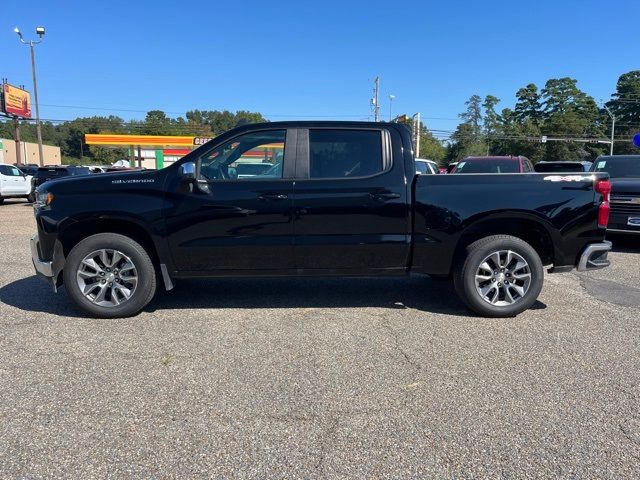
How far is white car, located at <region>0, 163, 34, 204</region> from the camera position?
1830 centimetres

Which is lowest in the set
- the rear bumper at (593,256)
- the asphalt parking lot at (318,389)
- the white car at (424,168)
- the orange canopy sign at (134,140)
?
the asphalt parking lot at (318,389)

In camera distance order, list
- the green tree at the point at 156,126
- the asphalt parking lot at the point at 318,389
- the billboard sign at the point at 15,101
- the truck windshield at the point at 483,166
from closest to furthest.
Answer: the asphalt parking lot at the point at 318,389
the truck windshield at the point at 483,166
the billboard sign at the point at 15,101
the green tree at the point at 156,126

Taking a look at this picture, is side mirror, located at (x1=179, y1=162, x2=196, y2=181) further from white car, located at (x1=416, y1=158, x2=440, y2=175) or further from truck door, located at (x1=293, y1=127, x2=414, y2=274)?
white car, located at (x1=416, y1=158, x2=440, y2=175)

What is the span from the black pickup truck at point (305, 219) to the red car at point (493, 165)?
7216mm

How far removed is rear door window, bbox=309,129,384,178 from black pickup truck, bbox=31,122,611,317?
0.01m

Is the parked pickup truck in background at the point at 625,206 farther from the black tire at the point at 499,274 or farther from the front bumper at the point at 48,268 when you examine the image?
the front bumper at the point at 48,268

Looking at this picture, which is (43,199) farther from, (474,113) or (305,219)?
(474,113)

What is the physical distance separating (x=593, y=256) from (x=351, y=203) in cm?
254

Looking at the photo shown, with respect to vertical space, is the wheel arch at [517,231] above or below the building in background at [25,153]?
below

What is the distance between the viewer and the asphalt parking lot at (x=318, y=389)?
8.96 ft

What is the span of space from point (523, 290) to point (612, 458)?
2526 millimetres

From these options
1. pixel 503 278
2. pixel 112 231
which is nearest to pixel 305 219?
pixel 112 231

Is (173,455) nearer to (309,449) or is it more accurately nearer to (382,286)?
(309,449)

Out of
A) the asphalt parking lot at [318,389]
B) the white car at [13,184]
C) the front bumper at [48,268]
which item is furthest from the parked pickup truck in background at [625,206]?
the white car at [13,184]
